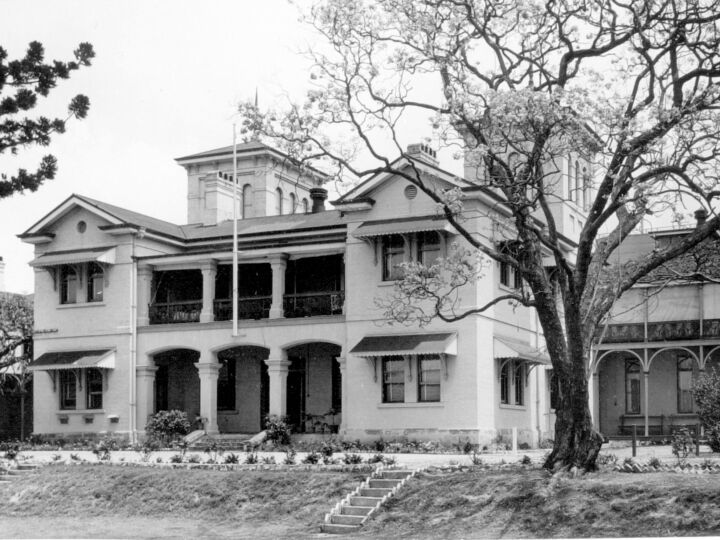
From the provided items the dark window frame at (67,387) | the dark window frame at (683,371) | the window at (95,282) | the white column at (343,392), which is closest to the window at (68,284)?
→ the window at (95,282)

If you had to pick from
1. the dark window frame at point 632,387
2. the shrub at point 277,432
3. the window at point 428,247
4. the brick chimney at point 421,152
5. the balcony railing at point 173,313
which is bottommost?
the shrub at point 277,432

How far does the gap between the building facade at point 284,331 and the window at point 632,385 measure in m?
6.64

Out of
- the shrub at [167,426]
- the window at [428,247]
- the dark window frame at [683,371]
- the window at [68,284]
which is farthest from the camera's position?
the dark window frame at [683,371]

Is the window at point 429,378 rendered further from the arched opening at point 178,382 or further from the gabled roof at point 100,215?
the gabled roof at point 100,215

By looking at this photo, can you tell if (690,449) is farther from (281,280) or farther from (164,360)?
(164,360)

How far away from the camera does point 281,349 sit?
34625 mm

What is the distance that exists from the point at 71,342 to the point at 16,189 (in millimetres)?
21773

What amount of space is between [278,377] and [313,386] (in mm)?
2207

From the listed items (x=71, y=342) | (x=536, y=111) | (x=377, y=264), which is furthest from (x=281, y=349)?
(x=536, y=111)

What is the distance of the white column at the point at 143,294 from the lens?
3694 centimetres

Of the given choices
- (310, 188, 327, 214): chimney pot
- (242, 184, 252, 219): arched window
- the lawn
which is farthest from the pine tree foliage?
(242, 184, 252, 219): arched window

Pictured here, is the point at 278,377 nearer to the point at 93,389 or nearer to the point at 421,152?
the point at 93,389

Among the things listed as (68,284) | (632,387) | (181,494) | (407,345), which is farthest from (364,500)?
(632,387)

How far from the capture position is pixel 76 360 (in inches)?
1426
